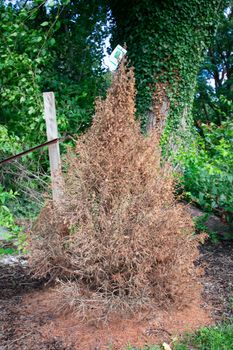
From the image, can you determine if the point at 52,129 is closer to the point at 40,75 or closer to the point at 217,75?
the point at 40,75

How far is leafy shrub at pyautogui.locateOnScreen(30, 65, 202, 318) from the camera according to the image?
2.45 metres

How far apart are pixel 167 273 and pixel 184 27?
511 centimetres

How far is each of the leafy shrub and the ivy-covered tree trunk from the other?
3.73 meters

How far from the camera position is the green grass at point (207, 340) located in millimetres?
2287

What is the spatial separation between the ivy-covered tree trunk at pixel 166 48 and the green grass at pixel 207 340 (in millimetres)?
4245

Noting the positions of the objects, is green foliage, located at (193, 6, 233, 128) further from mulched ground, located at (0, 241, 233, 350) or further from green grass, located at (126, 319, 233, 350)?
green grass, located at (126, 319, 233, 350)

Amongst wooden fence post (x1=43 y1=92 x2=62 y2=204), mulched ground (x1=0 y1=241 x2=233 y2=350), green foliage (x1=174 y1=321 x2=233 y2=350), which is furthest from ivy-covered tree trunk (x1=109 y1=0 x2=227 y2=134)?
green foliage (x1=174 y1=321 x2=233 y2=350)

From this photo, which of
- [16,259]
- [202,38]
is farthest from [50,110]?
[202,38]

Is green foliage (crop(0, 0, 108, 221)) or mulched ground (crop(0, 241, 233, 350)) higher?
green foliage (crop(0, 0, 108, 221))

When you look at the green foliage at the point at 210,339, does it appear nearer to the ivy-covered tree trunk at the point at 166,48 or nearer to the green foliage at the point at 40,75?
the green foliage at the point at 40,75

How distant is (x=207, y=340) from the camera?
239 cm

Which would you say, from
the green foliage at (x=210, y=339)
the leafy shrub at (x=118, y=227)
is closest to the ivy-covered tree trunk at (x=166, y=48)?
the leafy shrub at (x=118, y=227)

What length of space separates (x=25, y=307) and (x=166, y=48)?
16.7 feet

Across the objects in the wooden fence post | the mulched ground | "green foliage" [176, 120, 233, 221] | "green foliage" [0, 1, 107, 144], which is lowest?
the mulched ground
